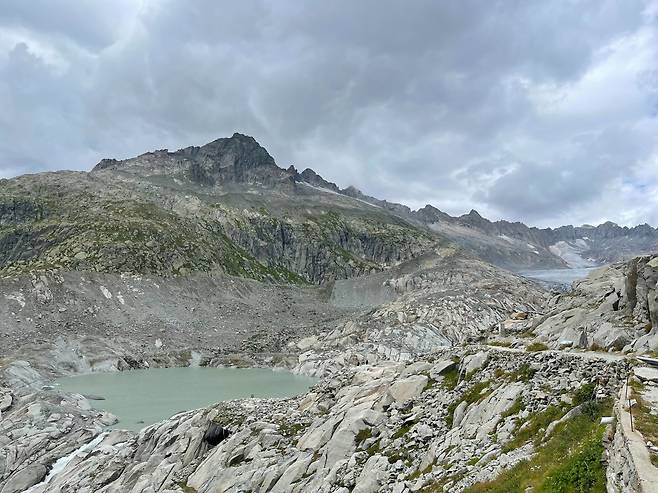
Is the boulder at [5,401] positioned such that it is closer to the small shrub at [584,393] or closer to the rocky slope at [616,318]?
the rocky slope at [616,318]

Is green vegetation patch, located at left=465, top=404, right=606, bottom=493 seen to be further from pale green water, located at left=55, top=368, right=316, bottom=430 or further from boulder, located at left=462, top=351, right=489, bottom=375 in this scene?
pale green water, located at left=55, top=368, right=316, bottom=430

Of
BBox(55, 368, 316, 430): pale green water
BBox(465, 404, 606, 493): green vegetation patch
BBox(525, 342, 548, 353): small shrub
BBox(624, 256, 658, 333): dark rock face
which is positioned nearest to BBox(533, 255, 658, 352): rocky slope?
BBox(624, 256, 658, 333): dark rock face

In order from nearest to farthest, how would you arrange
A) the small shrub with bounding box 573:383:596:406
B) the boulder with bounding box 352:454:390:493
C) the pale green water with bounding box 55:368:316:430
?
the small shrub with bounding box 573:383:596:406 → the boulder with bounding box 352:454:390:493 → the pale green water with bounding box 55:368:316:430

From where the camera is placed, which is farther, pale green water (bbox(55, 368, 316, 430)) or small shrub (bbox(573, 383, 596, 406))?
pale green water (bbox(55, 368, 316, 430))

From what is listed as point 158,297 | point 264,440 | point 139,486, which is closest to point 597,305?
point 264,440

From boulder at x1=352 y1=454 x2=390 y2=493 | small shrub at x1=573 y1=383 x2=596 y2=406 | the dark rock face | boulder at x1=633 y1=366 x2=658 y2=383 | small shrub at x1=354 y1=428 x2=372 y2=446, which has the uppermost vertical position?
the dark rock face

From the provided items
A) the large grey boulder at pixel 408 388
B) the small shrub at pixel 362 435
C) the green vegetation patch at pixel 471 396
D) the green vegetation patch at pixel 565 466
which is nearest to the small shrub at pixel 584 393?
the green vegetation patch at pixel 565 466

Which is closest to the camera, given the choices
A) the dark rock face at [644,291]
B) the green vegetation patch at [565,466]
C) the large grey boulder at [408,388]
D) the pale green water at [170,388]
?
the green vegetation patch at [565,466]

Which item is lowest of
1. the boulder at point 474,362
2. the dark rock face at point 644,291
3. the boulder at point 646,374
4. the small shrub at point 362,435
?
the small shrub at point 362,435

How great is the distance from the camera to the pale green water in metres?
65.6

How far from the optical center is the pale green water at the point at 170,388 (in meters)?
65.6

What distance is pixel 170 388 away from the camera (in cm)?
8394

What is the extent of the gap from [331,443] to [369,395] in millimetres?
6569

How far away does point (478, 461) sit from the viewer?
61.2ft
